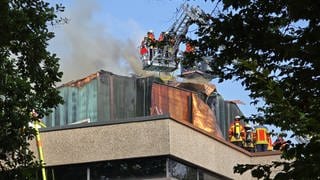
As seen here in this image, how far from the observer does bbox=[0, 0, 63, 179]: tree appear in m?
9.70

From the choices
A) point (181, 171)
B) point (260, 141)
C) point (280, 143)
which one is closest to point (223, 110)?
point (260, 141)

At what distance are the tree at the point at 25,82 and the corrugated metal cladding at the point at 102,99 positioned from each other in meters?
14.4

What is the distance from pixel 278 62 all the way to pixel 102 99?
1911 centimetres

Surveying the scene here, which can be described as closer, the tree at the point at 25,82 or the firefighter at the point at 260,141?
the tree at the point at 25,82

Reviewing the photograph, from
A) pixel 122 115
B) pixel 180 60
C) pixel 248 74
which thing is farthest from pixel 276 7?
pixel 122 115

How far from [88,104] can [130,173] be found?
23.8 ft

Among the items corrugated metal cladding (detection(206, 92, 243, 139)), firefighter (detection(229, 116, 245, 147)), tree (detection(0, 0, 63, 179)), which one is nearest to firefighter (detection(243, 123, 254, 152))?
firefighter (detection(229, 116, 245, 147))

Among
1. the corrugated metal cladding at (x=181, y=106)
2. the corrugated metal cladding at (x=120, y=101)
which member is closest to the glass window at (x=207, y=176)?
the corrugated metal cladding at (x=120, y=101)

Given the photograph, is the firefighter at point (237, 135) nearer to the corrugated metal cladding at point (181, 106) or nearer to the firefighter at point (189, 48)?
the corrugated metal cladding at point (181, 106)

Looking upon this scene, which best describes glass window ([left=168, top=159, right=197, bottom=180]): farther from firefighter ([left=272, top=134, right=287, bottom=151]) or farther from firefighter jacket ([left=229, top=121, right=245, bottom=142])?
firefighter ([left=272, top=134, right=287, bottom=151])

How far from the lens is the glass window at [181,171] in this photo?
18.3m

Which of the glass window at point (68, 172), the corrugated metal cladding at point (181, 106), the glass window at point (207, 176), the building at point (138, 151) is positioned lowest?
the glass window at point (207, 176)

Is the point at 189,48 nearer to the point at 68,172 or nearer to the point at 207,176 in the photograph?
the point at 68,172

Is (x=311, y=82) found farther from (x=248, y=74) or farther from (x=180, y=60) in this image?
(x=180, y=60)
